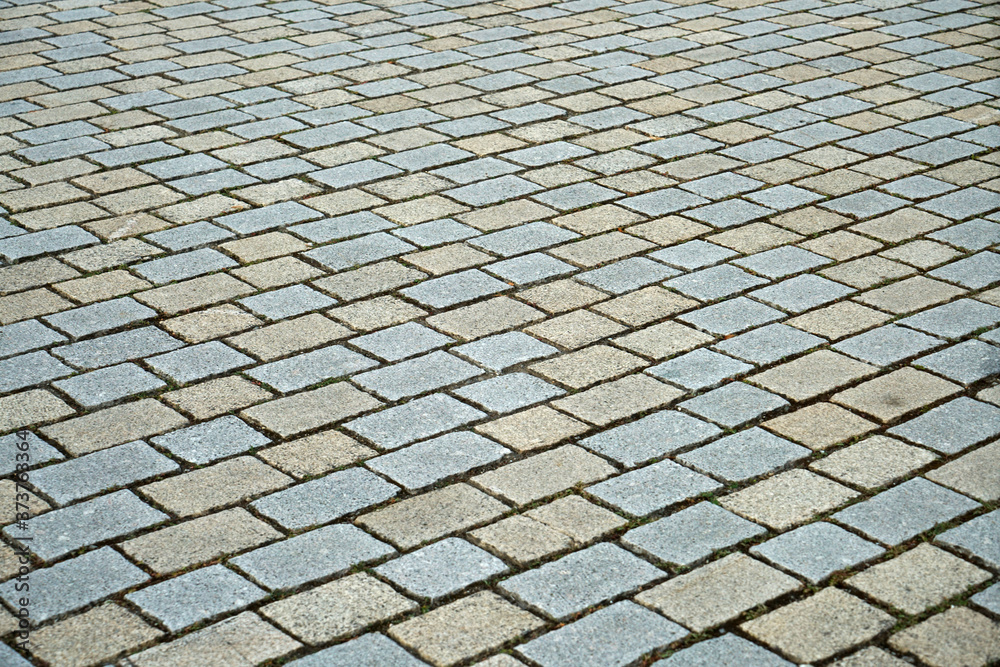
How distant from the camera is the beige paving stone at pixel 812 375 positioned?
4.29 meters

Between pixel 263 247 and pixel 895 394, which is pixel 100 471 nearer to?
pixel 263 247

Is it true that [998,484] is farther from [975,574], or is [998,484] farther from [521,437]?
[521,437]

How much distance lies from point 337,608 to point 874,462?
1.82 meters

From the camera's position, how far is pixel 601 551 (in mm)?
3459

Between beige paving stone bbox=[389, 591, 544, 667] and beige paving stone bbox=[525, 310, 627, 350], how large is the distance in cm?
152

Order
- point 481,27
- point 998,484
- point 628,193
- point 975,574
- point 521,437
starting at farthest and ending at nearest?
point 481,27 → point 628,193 → point 521,437 → point 998,484 → point 975,574

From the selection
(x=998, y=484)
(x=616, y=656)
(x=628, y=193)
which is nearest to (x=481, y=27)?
(x=628, y=193)

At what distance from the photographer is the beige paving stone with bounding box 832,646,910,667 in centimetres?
303

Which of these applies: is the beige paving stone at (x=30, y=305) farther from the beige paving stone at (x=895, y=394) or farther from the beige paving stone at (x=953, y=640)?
the beige paving stone at (x=953, y=640)

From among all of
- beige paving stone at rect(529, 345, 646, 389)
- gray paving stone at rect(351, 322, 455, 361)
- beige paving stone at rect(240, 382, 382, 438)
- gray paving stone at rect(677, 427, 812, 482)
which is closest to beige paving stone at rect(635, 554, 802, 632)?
gray paving stone at rect(677, 427, 812, 482)

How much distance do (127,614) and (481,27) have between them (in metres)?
6.16

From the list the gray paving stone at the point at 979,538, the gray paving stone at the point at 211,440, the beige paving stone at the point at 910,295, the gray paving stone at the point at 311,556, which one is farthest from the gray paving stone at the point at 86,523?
the beige paving stone at the point at 910,295

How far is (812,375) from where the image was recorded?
A: 14.4 ft

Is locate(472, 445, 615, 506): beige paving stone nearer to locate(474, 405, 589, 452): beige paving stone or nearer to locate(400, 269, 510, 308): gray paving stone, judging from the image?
locate(474, 405, 589, 452): beige paving stone
